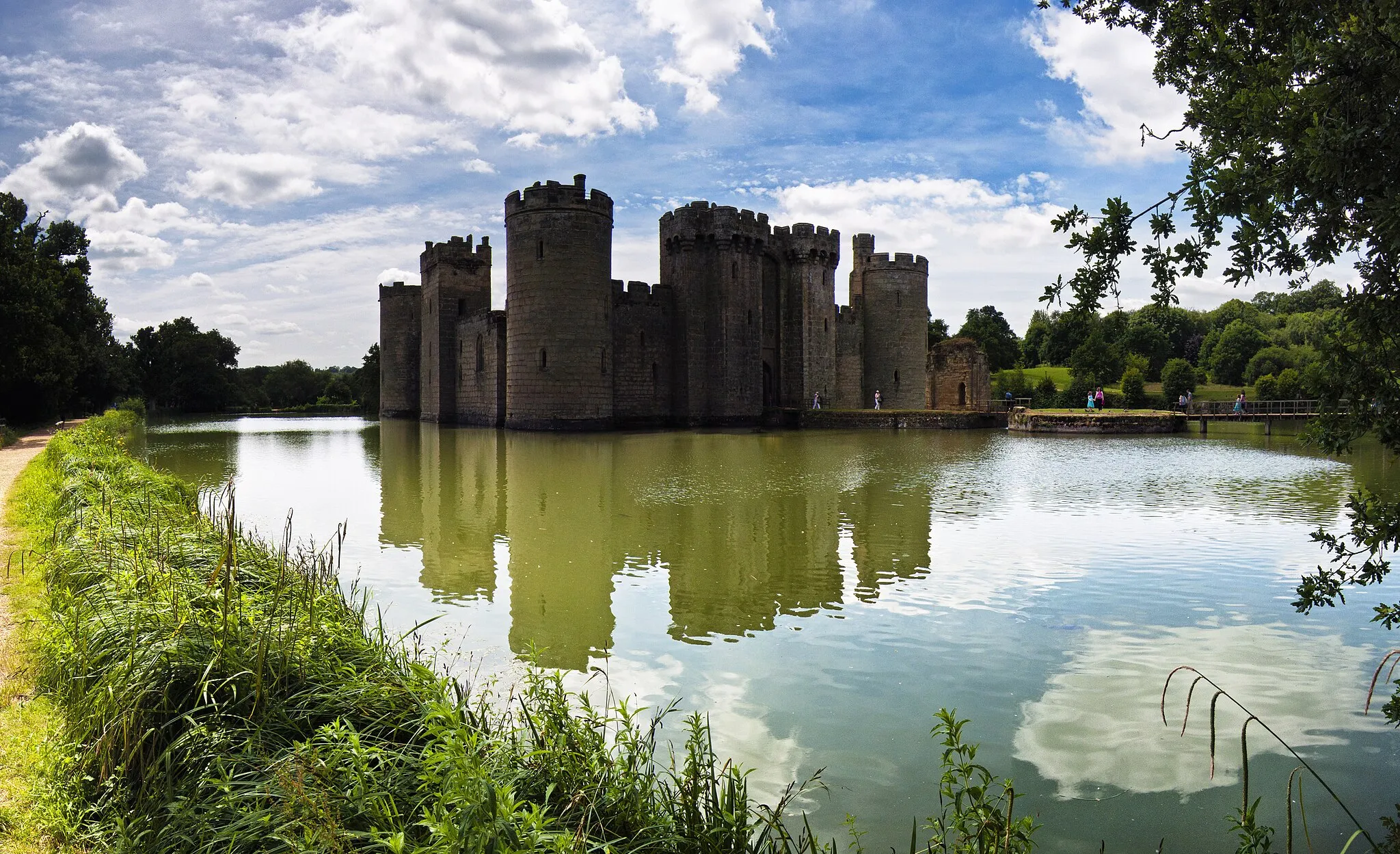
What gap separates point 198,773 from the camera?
9.80 ft

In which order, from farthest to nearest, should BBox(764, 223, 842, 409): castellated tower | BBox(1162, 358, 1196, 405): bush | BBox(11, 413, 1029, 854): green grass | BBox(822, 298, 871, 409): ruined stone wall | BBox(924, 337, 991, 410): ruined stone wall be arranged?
BBox(1162, 358, 1196, 405): bush → BBox(924, 337, 991, 410): ruined stone wall → BBox(822, 298, 871, 409): ruined stone wall → BBox(764, 223, 842, 409): castellated tower → BBox(11, 413, 1029, 854): green grass

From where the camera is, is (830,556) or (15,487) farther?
(15,487)

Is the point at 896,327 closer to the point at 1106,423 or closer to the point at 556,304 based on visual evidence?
the point at 1106,423

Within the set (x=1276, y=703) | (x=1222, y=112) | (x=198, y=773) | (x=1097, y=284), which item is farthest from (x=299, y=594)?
(x=1276, y=703)

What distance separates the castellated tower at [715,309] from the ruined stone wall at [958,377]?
1260 cm

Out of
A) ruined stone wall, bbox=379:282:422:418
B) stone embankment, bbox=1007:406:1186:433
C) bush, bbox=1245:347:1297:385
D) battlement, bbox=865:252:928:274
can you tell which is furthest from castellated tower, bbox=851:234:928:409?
bush, bbox=1245:347:1297:385

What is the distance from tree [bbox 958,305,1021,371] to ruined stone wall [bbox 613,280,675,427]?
138 feet

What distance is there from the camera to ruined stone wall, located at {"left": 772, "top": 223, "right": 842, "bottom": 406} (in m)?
33.5

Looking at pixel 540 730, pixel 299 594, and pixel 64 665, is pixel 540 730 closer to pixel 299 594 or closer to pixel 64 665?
pixel 299 594

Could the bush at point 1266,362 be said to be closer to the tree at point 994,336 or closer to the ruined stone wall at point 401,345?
the tree at point 994,336

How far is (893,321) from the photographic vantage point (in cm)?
3603

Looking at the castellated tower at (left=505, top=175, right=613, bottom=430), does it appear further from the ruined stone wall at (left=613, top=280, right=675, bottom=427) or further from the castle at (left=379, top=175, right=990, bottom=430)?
the ruined stone wall at (left=613, top=280, right=675, bottom=427)

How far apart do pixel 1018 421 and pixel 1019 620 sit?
2577 cm

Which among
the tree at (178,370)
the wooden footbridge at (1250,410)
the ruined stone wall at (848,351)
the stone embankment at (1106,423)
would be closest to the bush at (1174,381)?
the wooden footbridge at (1250,410)
